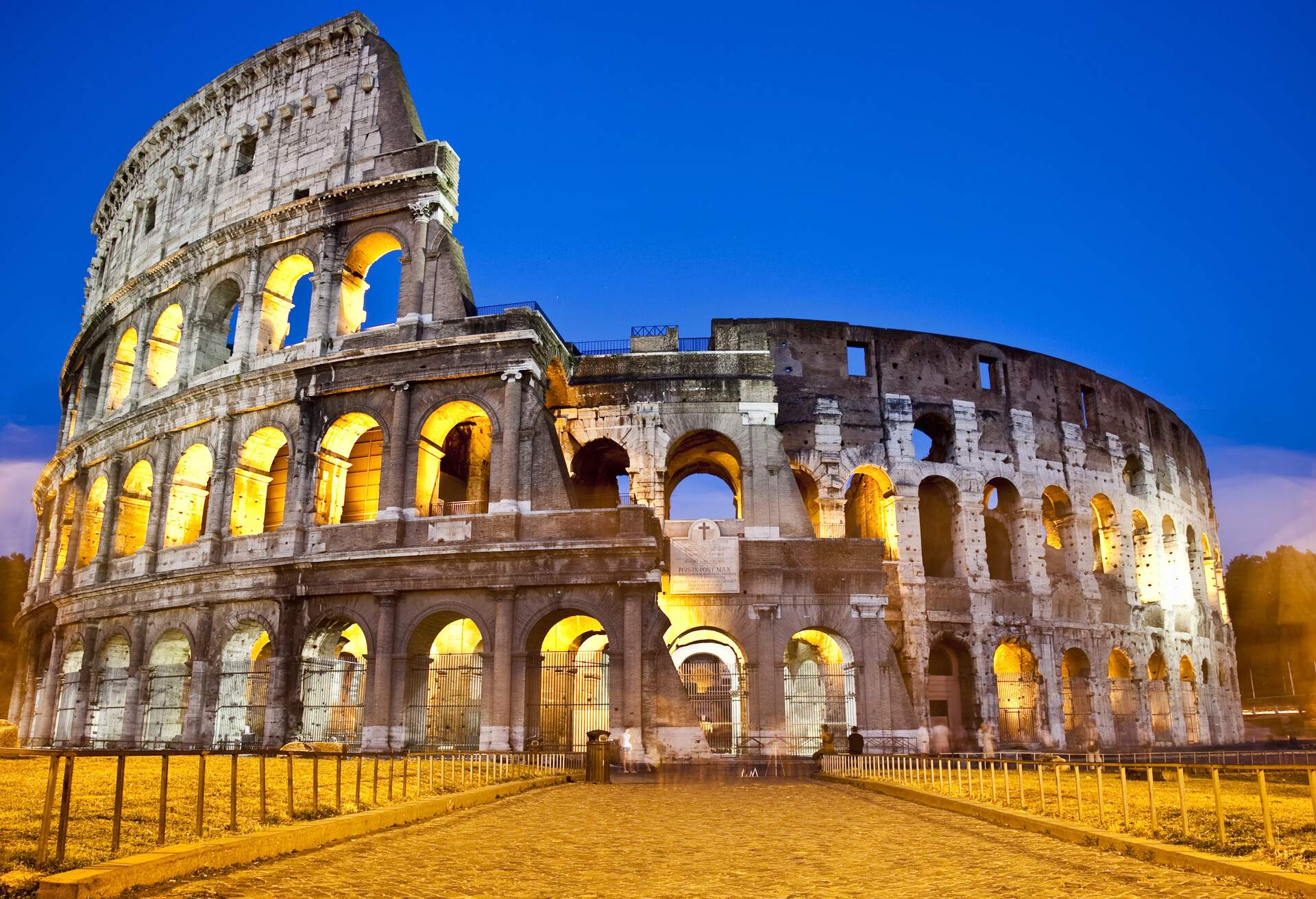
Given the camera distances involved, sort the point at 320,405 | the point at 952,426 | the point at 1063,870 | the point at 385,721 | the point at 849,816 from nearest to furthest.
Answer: the point at 1063,870 → the point at 849,816 → the point at 385,721 → the point at 320,405 → the point at 952,426

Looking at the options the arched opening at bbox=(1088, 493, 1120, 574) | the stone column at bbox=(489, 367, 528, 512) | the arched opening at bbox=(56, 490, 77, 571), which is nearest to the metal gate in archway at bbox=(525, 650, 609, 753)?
the stone column at bbox=(489, 367, 528, 512)

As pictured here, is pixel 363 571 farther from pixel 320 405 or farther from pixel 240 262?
pixel 240 262

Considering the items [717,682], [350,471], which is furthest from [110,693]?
[717,682]

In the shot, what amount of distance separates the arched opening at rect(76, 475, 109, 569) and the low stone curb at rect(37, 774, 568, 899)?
19965 mm

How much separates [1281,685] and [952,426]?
29.7 metres

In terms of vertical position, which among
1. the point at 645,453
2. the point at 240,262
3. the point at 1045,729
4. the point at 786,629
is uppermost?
the point at 240,262

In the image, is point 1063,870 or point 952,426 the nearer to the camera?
point 1063,870

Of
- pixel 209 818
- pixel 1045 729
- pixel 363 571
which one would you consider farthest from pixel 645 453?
pixel 209 818

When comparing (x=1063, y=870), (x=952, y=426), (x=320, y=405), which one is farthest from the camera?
(x=952, y=426)

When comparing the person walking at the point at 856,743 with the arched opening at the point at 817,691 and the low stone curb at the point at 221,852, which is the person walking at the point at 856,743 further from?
the low stone curb at the point at 221,852

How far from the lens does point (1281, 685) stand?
4359 centimetres

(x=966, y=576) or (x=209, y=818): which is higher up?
(x=966, y=576)

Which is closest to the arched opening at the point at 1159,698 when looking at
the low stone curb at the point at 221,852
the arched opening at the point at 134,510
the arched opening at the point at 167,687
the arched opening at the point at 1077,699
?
the arched opening at the point at 1077,699

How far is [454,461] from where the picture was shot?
82.2 feet
